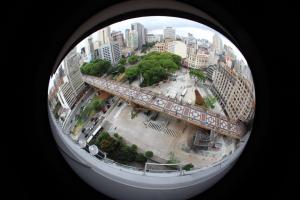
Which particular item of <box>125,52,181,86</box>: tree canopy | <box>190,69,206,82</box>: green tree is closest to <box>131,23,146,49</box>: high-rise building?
<box>125,52,181,86</box>: tree canopy

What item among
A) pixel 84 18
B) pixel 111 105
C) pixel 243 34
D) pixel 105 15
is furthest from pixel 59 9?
pixel 111 105

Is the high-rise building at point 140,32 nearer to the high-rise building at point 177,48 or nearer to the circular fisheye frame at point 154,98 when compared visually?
the circular fisheye frame at point 154,98

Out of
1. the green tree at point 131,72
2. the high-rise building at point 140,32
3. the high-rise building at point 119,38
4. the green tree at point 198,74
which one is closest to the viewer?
the high-rise building at point 119,38

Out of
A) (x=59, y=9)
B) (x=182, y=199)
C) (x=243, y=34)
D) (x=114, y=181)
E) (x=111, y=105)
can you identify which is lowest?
(x=111, y=105)

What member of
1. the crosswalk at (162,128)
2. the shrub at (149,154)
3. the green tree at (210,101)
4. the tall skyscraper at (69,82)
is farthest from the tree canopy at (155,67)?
the shrub at (149,154)
